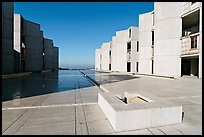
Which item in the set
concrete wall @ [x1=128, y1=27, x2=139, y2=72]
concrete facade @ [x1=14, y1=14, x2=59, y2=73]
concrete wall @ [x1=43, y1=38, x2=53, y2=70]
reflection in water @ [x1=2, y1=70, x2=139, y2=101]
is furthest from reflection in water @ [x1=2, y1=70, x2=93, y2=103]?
concrete wall @ [x1=43, y1=38, x2=53, y2=70]

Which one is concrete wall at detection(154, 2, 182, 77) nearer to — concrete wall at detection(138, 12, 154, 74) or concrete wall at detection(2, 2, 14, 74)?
concrete wall at detection(138, 12, 154, 74)

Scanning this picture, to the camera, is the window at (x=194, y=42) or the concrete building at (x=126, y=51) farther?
the concrete building at (x=126, y=51)

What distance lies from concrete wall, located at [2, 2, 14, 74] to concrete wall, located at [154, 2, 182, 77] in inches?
853

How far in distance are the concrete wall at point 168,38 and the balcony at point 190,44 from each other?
696 mm

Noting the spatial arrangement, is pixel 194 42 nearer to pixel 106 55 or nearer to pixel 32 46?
pixel 32 46

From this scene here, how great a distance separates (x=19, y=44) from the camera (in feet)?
79.2

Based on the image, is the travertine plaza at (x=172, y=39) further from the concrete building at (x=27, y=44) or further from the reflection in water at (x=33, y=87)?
the concrete building at (x=27, y=44)

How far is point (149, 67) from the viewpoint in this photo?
23.7 m

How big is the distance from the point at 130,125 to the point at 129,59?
3060 centimetres

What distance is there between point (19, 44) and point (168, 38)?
2605 cm

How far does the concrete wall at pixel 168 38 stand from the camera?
58.4 ft

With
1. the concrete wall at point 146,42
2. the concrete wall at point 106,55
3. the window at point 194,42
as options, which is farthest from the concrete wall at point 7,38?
the concrete wall at point 106,55

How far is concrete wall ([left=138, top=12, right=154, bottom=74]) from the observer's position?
77.7ft

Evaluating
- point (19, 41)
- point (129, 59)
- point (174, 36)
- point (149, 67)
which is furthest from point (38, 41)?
point (174, 36)
